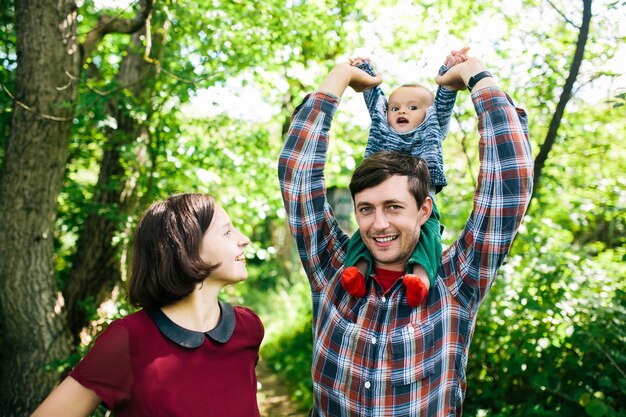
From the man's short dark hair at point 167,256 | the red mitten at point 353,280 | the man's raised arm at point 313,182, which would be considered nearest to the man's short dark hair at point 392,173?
the man's raised arm at point 313,182

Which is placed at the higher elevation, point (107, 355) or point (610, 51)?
point (610, 51)

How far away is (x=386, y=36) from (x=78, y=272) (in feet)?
11.7

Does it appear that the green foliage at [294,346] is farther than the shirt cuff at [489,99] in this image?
Yes

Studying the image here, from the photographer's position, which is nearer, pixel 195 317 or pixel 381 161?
pixel 195 317

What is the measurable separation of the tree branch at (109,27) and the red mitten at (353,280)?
3.11m

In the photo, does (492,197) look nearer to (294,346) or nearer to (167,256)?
(167,256)

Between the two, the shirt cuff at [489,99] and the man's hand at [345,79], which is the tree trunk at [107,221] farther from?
the shirt cuff at [489,99]

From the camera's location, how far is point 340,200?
8031 millimetres

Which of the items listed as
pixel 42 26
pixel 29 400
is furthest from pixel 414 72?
pixel 29 400

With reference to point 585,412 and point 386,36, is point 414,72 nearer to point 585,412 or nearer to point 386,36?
point 386,36

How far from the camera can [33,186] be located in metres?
4.01

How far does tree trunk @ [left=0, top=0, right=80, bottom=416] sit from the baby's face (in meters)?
2.57

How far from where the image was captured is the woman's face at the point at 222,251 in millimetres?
1829

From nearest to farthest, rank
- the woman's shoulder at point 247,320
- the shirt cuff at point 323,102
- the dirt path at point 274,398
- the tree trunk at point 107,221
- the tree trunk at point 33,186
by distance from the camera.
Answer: the woman's shoulder at point 247,320 < the shirt cuff at point 323,102 < the tree trunk at point 33,186 < the tree trunk at point 107,221 < the dirt path at point 274,398
